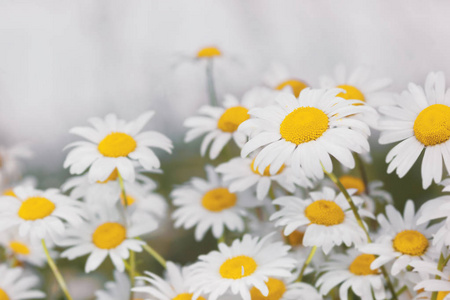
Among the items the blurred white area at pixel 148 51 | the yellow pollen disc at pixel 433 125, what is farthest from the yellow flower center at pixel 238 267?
the blurred white area at pixel 148 51

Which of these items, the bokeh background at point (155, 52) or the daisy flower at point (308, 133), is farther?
the bokeh background at point (155, 52)

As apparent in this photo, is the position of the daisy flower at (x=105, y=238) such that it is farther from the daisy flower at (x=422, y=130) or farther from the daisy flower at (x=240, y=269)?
the daisy flower at (x=422, y=130)

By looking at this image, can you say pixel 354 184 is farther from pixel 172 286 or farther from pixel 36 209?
pixel 36 209

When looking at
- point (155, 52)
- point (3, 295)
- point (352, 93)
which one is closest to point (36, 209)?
point (3, 295)

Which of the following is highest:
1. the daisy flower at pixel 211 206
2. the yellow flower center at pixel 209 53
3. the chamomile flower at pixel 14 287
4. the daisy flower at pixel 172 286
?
the yellow flower center at pixel 209 53

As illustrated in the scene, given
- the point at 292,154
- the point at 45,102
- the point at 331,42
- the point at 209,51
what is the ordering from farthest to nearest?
the point at 45,102 < the point at 331,42 < the point at 209,51 < the point at 292,154

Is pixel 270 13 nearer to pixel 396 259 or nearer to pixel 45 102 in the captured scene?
pixel 45 102

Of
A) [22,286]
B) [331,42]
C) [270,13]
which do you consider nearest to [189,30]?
[270,13]

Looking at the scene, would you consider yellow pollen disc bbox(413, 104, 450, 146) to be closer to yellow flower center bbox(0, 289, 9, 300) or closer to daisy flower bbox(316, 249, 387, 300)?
daisy flower bbox(316, 249, 387, 300)
